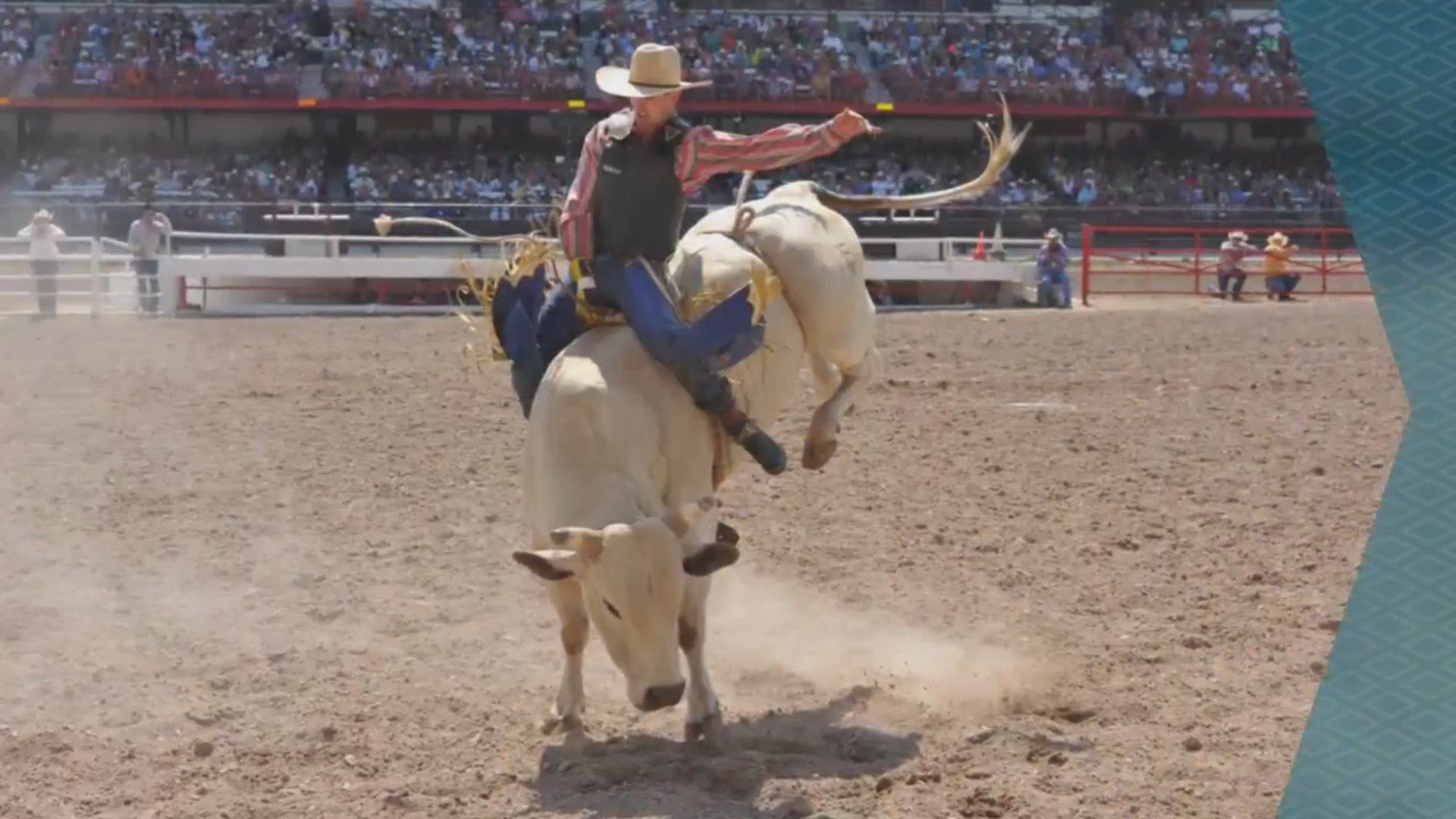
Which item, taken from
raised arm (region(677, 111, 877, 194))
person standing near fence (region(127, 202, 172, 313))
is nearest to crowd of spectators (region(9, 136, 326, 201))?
person standing near fence (region(127, 202, 172, 313))

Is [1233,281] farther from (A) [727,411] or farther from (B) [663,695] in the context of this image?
(B) [663,695]

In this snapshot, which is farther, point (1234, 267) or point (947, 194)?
point (1234, 267)

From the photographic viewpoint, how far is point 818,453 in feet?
22.0

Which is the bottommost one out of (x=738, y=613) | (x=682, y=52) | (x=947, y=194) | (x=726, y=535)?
(x=738, y=613)

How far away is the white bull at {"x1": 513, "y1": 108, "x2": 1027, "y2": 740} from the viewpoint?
14.9 feet

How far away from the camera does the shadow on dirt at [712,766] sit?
4441mm

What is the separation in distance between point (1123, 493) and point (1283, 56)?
3085 centimetres

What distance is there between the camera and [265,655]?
5.93 metres

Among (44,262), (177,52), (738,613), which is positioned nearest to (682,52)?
(177,52)

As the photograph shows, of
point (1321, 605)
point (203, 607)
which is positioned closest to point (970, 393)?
point (1321, 605)

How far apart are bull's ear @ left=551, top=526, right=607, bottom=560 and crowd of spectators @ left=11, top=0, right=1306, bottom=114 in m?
28.3

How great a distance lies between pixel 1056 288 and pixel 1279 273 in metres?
3.20

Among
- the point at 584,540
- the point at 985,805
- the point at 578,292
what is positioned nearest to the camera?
the point at 985,805
